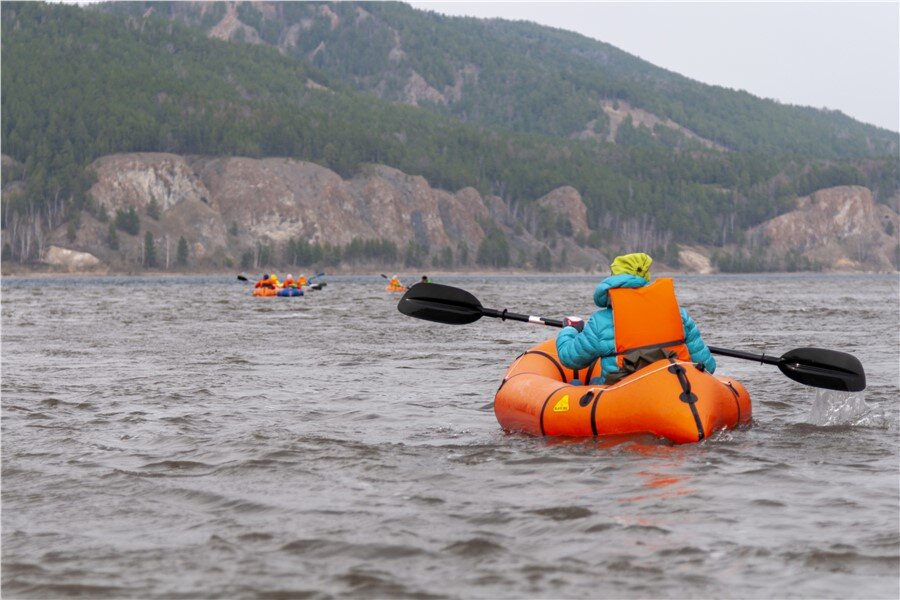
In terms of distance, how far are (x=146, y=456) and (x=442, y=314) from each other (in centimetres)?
472

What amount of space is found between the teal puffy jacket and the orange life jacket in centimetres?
11

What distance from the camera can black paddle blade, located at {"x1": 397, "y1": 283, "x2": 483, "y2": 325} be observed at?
45.1ft

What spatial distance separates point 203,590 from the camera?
6172 millimetres

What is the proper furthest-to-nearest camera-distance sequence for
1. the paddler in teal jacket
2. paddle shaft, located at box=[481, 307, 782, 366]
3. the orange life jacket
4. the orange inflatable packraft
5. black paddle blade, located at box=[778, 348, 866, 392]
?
the orange inflatable packraft, paddle shaft, located at box=[481, 307, 782, 366], black paddle blade, located at box=[778, 348, 866, 392], the paddler in teal jacket, the orange life jacket

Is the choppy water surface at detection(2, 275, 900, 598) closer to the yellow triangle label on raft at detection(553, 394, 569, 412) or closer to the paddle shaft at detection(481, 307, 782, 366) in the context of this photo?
the yellow triangle label on raft at detection(553, 394, 569, 412)

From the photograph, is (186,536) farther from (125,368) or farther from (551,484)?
(125,368)

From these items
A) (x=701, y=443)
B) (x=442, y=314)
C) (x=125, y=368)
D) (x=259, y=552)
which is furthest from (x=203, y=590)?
(x=125, y=368)

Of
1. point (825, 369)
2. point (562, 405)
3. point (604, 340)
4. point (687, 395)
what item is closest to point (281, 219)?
point (825, 369)

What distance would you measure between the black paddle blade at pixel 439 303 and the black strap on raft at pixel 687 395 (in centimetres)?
400

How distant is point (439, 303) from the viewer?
13.9 metres

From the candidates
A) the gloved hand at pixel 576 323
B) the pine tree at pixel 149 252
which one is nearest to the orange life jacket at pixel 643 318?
the gloved hand at pixel 576 323

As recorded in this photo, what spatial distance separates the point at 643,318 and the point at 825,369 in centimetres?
226

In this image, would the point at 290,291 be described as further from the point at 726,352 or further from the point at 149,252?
the point at 149,252

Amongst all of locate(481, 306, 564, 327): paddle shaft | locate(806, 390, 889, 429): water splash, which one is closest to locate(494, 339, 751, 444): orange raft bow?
locate(806, 390, 889, 429): water splash
